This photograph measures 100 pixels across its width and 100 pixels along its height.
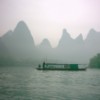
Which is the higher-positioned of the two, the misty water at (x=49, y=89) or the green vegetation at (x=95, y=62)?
the green vegetation at (x=95, y=62)

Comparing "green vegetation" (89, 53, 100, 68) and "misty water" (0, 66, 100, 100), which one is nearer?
"misty water" (0, 66, 100, 100)

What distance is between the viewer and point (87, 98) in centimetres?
2028

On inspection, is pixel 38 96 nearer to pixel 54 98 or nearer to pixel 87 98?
pixel 54 98

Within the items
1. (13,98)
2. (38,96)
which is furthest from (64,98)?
(13,98)

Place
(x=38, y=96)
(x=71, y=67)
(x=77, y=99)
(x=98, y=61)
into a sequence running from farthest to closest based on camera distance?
1. (x=98, y=61)
2. (x=71, y=67)
3. (x=38, y=96)
4. (x=77, y=99)

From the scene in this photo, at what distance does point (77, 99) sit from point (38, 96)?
344 cm

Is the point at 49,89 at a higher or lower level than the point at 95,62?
lower

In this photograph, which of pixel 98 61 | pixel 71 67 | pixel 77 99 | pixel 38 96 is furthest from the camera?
pixel 98 61

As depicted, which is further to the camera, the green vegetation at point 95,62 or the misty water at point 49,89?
the green vegetation at point 95,62

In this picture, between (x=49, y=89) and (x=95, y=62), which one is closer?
(x=49, y=89)

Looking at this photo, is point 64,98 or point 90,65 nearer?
point 64,98

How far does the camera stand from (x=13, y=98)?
19.9m

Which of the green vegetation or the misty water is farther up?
the green vegetation

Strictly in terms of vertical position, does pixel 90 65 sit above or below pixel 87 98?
above
